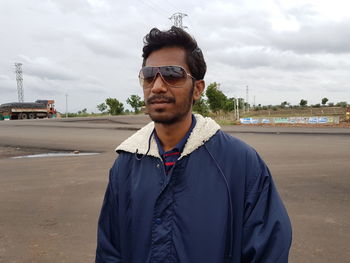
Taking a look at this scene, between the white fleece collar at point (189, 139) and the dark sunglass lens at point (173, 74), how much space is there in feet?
0.85

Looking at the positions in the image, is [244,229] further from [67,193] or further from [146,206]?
[67,193]

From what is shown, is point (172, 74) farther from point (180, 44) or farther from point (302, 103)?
point (302, 103)

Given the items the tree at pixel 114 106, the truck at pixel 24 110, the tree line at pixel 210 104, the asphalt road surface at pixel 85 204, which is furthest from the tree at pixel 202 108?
the asphalt road surface at pixel 85 204

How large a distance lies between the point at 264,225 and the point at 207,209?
0.96ft

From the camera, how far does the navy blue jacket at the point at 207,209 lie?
1.57m

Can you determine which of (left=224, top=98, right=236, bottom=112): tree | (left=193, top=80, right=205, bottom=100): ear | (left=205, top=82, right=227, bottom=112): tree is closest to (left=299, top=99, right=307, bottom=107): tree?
(left=224, top=98, right=236, bottom=112): tree

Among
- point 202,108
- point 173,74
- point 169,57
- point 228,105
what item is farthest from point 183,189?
point 228,105

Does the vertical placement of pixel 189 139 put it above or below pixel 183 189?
above

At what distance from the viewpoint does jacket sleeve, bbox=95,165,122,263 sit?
187 centimetres

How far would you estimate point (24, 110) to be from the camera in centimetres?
4288

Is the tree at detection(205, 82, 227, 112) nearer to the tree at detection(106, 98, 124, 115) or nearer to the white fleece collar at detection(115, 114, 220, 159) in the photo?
the tree at detection(106, 98, 124, 115)

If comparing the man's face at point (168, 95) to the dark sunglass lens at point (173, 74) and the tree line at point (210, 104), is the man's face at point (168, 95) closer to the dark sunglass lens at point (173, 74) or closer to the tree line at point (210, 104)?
the dark sunglass lens at point (173, 74)

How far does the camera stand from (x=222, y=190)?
1.59m

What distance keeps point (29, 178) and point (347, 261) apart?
7.37 meters
